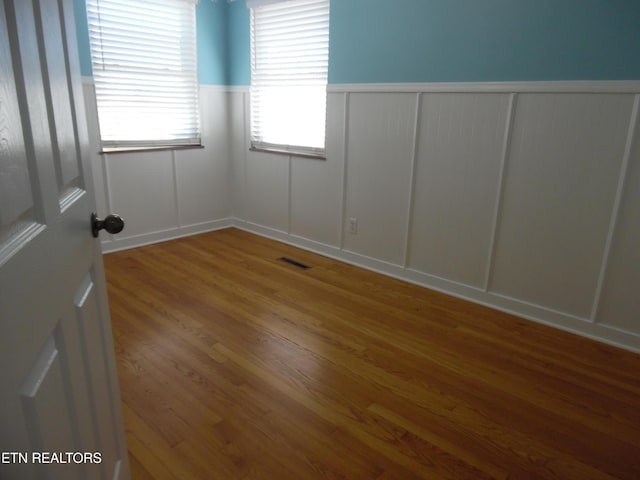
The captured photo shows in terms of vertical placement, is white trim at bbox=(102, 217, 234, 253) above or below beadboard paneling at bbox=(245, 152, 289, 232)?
below

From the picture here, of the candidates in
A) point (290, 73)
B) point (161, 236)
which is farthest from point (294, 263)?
point (290, 73)

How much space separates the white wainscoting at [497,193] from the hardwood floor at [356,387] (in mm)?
218

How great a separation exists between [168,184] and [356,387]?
2.87 meters

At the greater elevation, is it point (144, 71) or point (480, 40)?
point (480, 40)

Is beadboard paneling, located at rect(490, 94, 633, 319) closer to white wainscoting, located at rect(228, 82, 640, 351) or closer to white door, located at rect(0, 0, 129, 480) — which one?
white wainscoting, located at rect(228, 82, 640, 351)

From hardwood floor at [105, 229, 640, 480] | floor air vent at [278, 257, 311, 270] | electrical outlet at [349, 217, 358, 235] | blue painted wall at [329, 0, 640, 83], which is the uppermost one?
blue painted wall at [329, 0, 640, 83]

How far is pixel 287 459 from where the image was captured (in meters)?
1.65

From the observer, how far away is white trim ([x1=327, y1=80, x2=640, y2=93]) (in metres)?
2.32

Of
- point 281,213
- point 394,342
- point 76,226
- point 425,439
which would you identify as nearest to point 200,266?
point 281,213

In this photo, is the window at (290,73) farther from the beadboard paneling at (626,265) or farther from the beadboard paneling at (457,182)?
the beadboard paneling at (626,265)

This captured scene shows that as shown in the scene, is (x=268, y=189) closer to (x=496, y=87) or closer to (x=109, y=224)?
(x=496, y=87)

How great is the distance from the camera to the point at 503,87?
2676 mm

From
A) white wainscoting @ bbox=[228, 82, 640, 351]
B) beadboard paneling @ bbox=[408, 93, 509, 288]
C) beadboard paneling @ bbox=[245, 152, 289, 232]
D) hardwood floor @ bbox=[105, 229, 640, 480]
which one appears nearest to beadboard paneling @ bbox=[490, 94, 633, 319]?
white wainscoting @ bbox=[228, 82, 640, 351]

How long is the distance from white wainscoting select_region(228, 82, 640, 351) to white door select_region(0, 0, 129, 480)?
238cm
